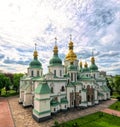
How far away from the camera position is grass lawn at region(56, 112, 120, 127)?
20.9m

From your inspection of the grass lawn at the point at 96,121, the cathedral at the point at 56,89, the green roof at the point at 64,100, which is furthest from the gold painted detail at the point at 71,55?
the grass lawn at the point at 96,121

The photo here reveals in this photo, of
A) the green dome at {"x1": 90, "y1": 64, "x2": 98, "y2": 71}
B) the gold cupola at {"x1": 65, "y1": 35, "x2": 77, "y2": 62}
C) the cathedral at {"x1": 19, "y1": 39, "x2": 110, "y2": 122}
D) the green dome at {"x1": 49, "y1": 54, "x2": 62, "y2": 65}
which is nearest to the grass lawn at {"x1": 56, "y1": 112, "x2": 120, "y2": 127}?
the cathedral at {"x1": 19, "y1": 39, "x2": 110, "y2": 122}

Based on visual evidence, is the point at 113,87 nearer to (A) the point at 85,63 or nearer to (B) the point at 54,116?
(A) the point at 85,63

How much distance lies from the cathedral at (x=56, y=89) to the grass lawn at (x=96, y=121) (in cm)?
496

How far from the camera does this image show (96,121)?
892 inches

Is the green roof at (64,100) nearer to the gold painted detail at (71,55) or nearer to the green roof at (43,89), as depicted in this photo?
the green roof at (43,89)

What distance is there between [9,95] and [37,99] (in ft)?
85.1

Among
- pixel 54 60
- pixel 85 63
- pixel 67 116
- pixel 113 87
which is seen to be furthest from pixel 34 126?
pixel 113 87

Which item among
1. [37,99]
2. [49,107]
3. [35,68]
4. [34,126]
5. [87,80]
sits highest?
[35,68]

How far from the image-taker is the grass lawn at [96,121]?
822 inches

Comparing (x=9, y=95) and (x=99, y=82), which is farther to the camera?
(x=9, y=95)

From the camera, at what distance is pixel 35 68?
3544 centimetres

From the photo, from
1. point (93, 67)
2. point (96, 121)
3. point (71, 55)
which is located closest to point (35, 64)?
point (71, 55)

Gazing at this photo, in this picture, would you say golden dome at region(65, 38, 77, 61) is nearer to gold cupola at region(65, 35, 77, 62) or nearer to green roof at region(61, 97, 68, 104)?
gold cupola at region(65, 35, 77, 62)
